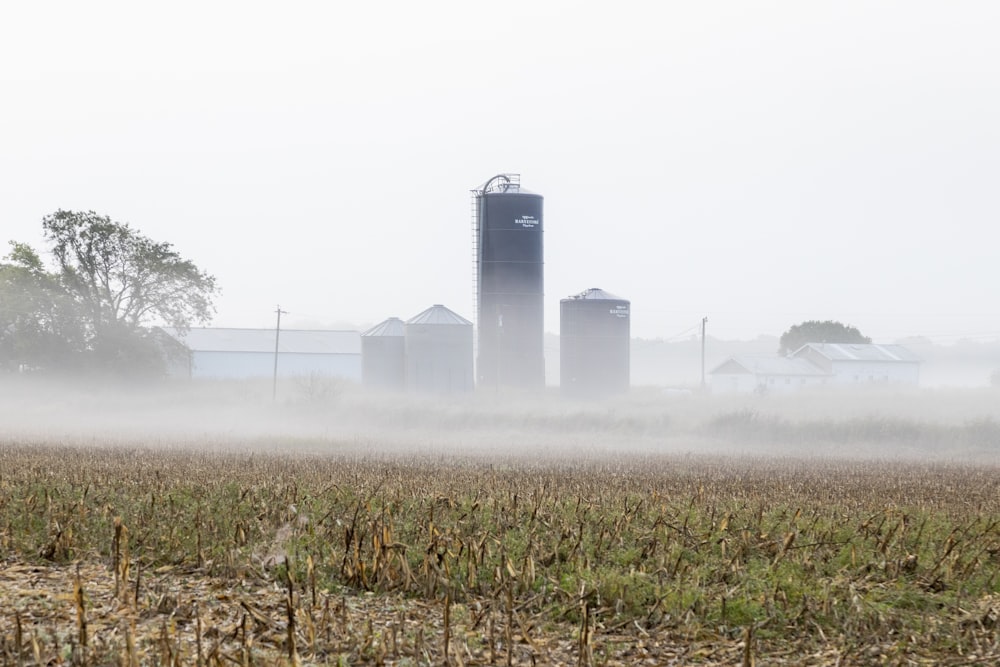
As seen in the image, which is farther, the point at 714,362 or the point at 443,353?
the point at 714,362

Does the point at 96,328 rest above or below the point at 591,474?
above

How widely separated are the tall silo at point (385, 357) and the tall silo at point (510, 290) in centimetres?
767

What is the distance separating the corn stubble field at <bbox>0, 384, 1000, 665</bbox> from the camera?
21.0ft

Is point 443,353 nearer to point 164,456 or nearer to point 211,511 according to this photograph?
A: point 164,456

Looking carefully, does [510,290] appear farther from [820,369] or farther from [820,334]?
[820,334]

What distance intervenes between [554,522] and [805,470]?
41.7 feet

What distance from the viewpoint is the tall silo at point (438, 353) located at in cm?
5819

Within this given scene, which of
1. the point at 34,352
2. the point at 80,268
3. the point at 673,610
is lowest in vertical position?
the point at 673,610

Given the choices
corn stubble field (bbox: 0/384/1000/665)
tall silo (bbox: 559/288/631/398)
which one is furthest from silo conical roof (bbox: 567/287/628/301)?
corn stubble field (bbox: 0/384/1000/665)

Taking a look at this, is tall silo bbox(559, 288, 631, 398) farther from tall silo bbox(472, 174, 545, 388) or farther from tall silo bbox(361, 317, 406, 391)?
tall silo bbox(361, 317, 406, 391)

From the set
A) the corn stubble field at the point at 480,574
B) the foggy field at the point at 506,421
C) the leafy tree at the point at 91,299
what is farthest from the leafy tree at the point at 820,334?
the corn stubble field at the point at 480,574

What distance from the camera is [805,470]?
21000 millimetres

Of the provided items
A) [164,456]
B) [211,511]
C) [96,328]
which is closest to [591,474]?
[211,511]

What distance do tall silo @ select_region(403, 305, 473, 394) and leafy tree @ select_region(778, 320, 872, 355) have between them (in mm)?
53595
